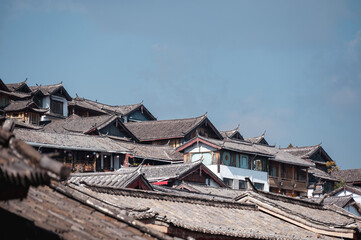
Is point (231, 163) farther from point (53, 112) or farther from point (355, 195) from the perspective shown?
point (53, 112)

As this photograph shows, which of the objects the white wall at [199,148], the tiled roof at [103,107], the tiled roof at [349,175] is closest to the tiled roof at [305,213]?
the white wall at [199,148]

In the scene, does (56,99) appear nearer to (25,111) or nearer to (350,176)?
(25,111)

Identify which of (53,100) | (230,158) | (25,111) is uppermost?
(53,100)

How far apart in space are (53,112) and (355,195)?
34.6 meters

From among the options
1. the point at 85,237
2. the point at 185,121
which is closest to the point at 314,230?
the point at 85,237

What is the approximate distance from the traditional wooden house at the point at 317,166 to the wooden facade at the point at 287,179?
1.37 meters

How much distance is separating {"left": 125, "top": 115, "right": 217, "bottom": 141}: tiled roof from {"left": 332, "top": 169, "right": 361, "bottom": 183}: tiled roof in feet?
71.3

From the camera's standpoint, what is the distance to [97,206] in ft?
30.1

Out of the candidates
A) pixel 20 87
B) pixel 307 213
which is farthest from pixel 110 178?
pixel 20 87

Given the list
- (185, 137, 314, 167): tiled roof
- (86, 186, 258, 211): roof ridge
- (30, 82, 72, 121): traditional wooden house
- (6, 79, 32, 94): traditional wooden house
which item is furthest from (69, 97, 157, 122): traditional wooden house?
(86, 186, 258, 211): roof ridge

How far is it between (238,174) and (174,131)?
9.80 meters

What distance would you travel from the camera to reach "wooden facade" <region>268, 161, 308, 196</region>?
60.0 metres

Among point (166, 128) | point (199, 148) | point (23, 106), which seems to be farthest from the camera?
point (166, 128)

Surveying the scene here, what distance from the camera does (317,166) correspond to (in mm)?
70562
